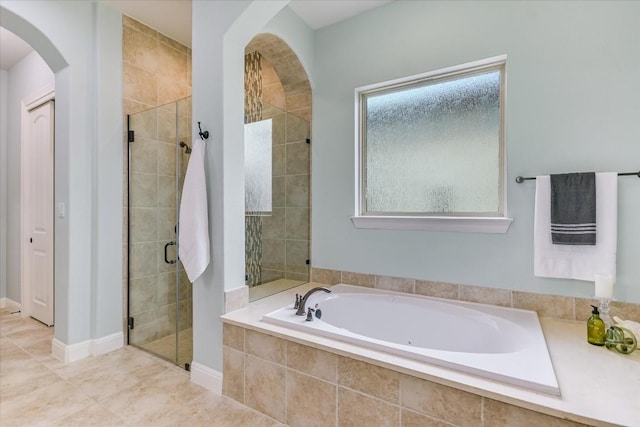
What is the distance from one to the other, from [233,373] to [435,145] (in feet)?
6.71

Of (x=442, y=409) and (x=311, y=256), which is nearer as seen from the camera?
(x=442, y=409)

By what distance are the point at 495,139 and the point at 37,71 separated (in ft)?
14.4

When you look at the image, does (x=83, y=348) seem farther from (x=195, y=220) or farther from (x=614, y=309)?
(x=614, y=309)

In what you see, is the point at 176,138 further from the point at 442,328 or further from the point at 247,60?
the point at 442,328

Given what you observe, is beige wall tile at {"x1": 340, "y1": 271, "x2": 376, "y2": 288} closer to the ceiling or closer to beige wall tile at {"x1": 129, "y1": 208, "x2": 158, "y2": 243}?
beige wall tile at {"x1": 129, "y1": 208, "x2": 158, "y2": 243}

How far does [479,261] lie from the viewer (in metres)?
2.10

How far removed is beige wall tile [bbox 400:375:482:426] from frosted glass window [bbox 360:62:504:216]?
1.30 m

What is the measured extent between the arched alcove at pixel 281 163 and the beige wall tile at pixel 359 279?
38 cm

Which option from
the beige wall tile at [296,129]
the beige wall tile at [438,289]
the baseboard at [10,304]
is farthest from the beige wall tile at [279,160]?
the baseboard at [10,304]

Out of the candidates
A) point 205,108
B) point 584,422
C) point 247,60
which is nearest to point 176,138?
point 205,108

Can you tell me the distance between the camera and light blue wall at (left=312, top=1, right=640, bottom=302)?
68.4 inches

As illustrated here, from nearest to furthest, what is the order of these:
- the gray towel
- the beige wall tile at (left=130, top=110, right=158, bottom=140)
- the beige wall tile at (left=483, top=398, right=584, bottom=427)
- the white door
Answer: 1. the beige wall tile at (left=483, top=398, right=584, bottom=427)
2. the gray towel
3. the beige wall tile at (left=130, top=110, right=158, bottom=140)
4. the white door

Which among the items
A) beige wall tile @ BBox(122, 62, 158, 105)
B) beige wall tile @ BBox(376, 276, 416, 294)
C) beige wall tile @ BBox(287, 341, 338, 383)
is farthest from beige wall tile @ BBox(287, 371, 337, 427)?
beige wall tile @ BBox(122, 62, 158, 105)

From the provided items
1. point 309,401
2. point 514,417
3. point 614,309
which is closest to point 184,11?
point 309,401
